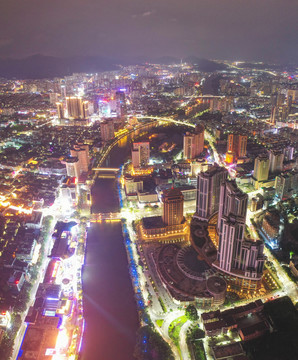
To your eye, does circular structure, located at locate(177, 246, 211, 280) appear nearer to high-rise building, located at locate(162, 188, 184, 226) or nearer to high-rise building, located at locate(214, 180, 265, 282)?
high-rise building, located at locate(214, 180, 265, 282)

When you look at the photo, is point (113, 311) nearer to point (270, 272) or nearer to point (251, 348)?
point (251, 348)

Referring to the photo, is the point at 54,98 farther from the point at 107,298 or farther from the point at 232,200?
the point at 107,298

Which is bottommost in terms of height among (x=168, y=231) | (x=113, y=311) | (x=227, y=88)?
(x=113, y=311)

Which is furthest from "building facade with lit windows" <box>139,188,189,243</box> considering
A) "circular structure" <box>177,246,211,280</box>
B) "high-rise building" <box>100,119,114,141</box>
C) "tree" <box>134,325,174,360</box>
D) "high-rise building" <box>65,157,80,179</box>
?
"high-rise building" <box>100,119,114,141</box>

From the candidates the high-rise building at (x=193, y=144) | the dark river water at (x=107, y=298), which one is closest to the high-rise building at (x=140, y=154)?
the high-rise building at (x=193, y=144)

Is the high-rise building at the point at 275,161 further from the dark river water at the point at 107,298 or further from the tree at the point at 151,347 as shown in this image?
the tree at the point at 151,347

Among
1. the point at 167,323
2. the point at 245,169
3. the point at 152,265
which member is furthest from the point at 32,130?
the point at 167,323
